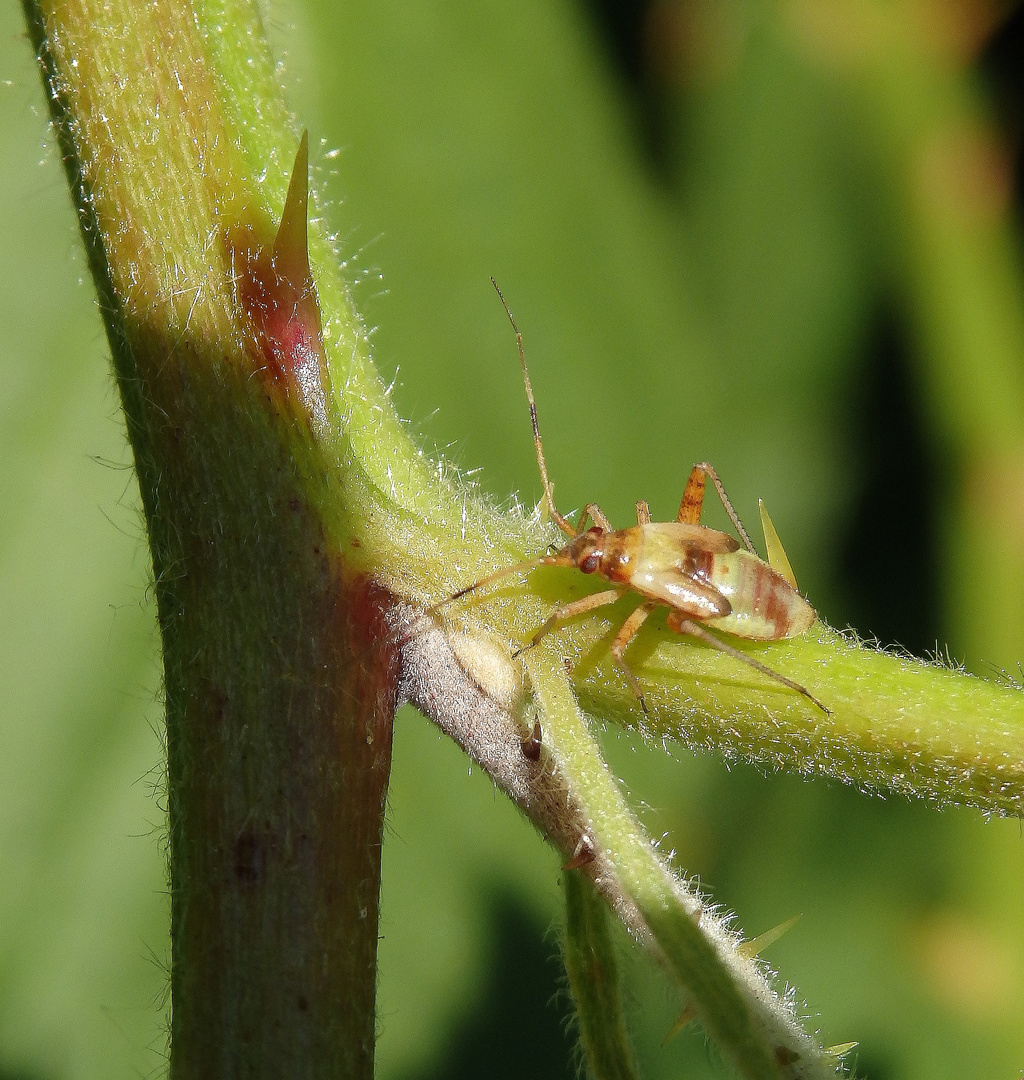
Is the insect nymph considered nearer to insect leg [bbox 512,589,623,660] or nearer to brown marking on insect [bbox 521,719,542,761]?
insect leg [bbox 512,589,623,660]

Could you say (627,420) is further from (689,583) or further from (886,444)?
(689,583)

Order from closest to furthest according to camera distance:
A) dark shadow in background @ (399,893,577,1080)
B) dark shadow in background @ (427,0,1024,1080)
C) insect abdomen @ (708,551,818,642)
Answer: insect abdomen @ (708,551,818,642) → dark shadow in background @ (399,893,577,1080) → dark shadow in background @ (427,0,1024,1080)

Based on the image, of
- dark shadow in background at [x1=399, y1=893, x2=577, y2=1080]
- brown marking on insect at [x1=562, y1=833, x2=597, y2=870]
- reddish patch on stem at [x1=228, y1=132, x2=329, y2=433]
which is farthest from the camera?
dark shadow in background at [x1=399, y1=893, x2=577, y2=1080]

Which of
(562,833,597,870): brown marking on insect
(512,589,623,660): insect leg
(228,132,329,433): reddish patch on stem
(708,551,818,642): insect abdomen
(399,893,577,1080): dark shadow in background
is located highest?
(228,132,329,433): reddish patch on stem

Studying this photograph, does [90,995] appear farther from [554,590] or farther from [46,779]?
[554,590]

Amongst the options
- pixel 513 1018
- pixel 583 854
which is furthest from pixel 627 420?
pixel 583 854

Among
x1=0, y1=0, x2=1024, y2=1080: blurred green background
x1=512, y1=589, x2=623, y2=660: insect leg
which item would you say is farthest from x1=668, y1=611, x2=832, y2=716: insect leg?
x1=0, y1=0, x2=1024, y2=1080: blurred green background

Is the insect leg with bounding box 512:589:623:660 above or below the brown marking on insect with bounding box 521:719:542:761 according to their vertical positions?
above

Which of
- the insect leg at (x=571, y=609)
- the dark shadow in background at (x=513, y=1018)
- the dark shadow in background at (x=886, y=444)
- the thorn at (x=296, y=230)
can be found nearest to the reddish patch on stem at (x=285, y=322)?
the thorn at (x=296, y=230)
